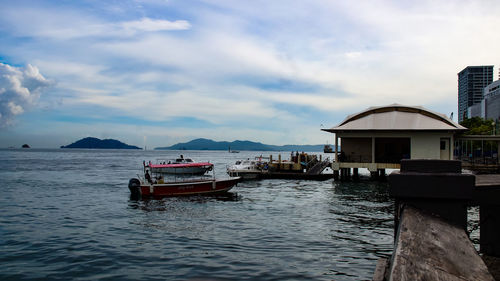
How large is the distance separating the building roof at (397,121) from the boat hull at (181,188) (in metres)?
16.6

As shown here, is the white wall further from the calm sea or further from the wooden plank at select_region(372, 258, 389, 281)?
the wooden plank at select_region(372, 258, 389, 281)

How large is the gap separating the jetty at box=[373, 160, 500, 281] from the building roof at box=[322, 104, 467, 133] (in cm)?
3827

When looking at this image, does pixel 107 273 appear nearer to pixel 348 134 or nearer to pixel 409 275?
Result: pixel 409 275

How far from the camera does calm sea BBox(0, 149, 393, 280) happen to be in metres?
12.4

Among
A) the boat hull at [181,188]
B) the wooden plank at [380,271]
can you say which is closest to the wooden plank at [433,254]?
the wooden plank at [380,271]

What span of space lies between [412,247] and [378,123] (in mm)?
41933

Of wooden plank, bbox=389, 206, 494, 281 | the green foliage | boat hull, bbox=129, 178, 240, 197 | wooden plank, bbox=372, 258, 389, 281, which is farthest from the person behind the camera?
the green foliage

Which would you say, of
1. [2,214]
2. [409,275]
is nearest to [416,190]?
[409,275]

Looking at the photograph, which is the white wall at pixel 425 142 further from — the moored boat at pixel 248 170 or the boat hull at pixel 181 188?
the boat hull at pixel 181 188

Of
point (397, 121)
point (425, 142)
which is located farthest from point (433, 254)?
point (397, 121)

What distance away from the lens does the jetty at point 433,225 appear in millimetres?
2424

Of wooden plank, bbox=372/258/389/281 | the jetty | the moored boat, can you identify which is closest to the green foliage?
the moored boat

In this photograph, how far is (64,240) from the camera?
56.2 ft

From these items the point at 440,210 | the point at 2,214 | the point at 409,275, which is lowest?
the point at 2,214
